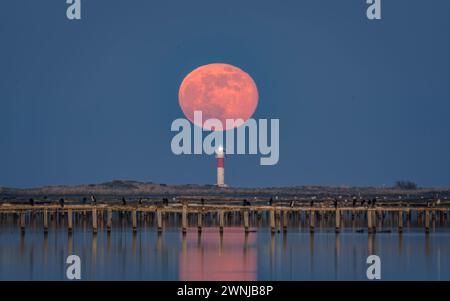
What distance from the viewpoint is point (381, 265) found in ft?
199

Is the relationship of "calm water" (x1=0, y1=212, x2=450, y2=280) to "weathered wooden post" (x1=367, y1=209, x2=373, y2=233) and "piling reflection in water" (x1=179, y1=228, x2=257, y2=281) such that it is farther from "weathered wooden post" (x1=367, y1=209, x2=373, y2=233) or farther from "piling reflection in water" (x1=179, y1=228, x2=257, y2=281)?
"weathered wooden post" (x1=367, y1=209, x2=373, y2=233)

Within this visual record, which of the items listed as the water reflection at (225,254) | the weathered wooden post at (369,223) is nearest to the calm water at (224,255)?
the water reflection at (225,254)

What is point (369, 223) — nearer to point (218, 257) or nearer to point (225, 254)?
point (225, 254)

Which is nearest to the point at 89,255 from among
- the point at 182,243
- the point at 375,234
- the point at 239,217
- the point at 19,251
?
the point at 19,251

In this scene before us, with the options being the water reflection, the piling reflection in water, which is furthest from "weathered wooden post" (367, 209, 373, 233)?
the piling reflection in water

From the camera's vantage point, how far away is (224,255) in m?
65.4

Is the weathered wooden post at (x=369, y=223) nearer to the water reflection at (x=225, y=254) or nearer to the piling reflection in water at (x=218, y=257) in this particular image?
the water reflection at (x=225, y=254)

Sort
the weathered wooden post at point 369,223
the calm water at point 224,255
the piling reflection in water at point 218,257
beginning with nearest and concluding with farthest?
the piling reflection in water at point 218,257
the calm water at point 224,255
the weathered wooden post at point 369,223

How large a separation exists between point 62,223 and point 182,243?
80.0 ft

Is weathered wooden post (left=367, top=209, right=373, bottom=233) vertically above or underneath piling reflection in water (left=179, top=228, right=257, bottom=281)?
above

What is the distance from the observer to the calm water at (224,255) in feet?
189

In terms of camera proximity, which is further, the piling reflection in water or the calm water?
the calm water

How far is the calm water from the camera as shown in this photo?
5753 cm
